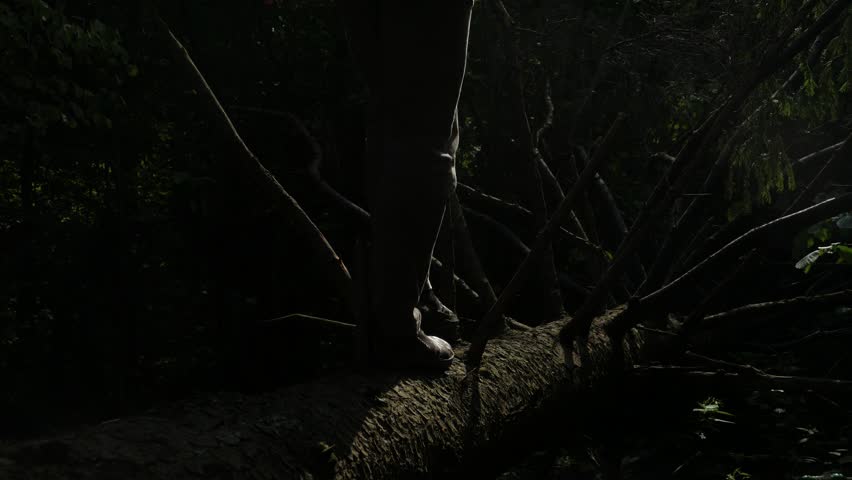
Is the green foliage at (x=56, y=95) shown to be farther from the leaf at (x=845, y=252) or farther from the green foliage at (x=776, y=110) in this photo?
the leaf at (x=845, y=252)

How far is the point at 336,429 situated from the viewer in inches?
69.3

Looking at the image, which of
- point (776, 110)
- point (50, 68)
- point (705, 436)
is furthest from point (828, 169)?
point (50, 68)

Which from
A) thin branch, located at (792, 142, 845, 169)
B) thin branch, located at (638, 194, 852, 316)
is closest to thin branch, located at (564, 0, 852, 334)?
thin branch, located at (638, 194, 852, 316)

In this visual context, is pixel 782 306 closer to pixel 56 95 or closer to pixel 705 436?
pixel 705 436

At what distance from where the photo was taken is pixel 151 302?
396 cm

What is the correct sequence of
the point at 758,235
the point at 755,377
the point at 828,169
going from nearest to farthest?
the point at 755,377 < the point at 758,235 < the point at 828,169

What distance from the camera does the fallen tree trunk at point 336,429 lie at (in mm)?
1342

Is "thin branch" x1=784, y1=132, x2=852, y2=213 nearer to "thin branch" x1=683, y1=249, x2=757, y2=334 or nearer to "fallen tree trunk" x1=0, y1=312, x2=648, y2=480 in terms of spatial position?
"thin branch" x1=683, y1=249, x2=757, y2=334

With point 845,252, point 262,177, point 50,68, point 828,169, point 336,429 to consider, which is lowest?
point 336,429

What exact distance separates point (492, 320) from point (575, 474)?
1.22 meters

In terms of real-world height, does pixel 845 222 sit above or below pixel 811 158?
below

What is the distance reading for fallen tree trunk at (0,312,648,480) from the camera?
1.34 metres

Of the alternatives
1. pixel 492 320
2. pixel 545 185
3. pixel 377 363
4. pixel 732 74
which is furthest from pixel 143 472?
pixel 545 185

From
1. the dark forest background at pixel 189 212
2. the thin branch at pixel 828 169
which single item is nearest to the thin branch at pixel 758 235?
the thin branch at pixel 828 169
